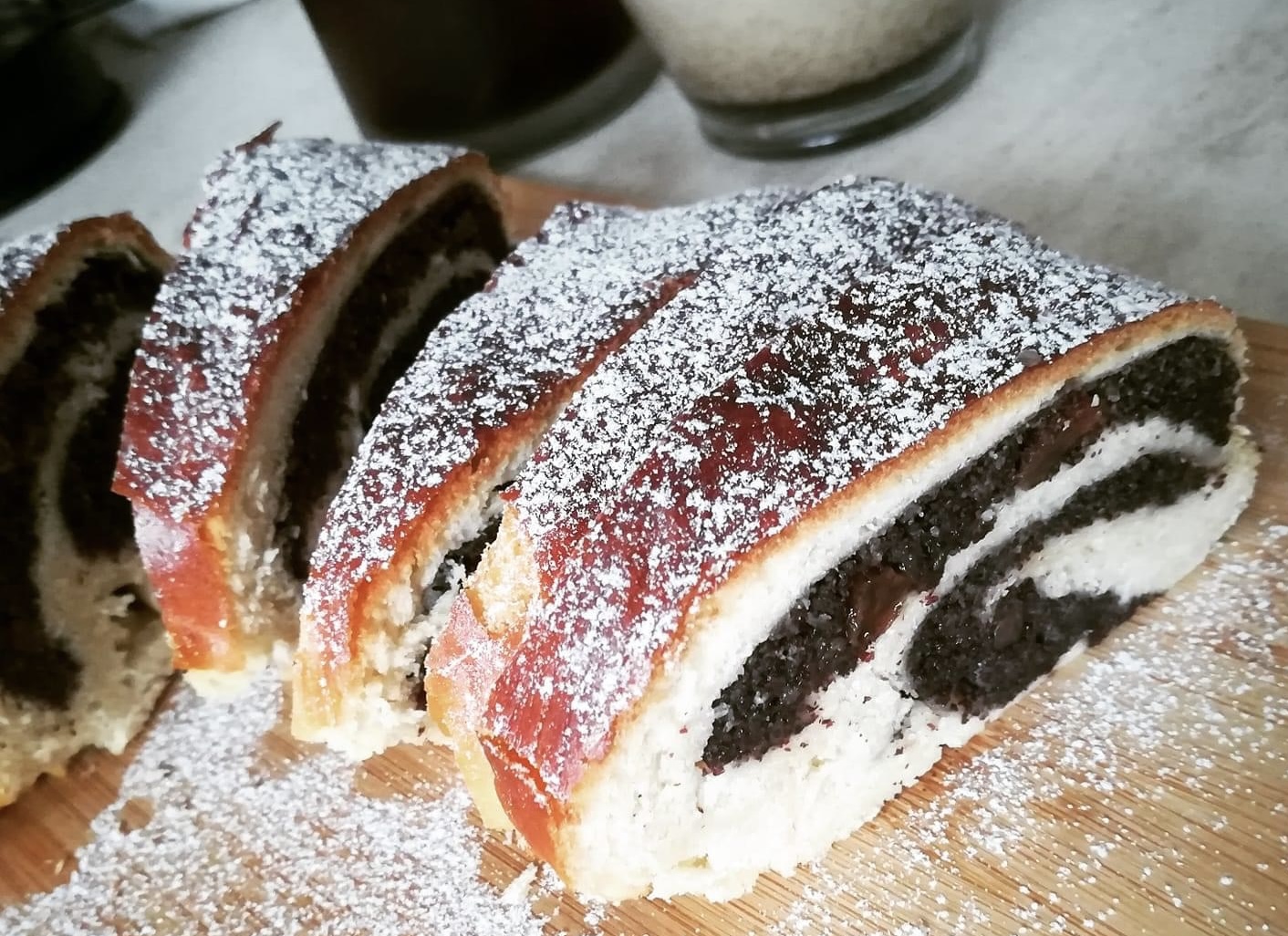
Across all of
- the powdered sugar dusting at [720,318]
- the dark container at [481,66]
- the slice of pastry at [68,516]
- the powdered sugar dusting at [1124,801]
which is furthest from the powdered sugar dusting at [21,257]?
the powdered sugar dusting at [1124,801]

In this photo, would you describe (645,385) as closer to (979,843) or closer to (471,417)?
(471,417)

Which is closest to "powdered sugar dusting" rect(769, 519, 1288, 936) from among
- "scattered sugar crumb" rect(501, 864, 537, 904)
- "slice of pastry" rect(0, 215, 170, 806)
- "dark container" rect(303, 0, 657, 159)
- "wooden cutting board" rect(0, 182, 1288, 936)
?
"wooden cutting board" rect(0, 182, 1288, 936)

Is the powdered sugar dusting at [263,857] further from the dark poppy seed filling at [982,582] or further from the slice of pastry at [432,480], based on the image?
the dark poppy seed filling at [982,582]

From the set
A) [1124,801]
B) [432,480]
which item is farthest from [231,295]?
[1124,801]

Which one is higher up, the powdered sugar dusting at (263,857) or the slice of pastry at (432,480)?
the slice of pastry at (432,480)

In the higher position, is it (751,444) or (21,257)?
(21,257)

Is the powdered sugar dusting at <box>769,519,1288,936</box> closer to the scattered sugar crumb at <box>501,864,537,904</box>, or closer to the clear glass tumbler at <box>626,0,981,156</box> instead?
the scattered sugar crumb at <box>501,864,537,904</box>
